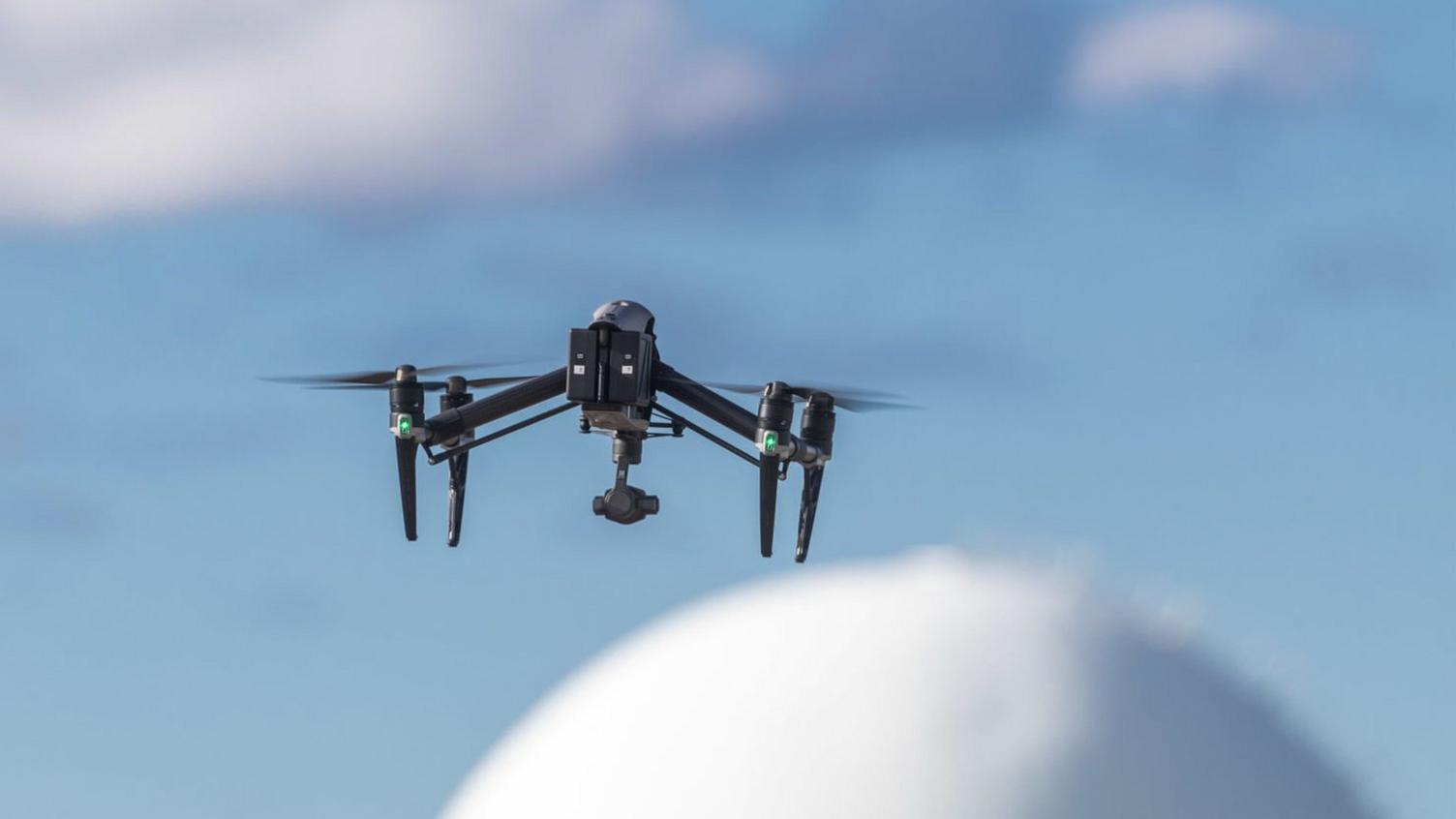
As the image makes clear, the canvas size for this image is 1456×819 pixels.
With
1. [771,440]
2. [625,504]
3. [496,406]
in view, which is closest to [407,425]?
[496,406]

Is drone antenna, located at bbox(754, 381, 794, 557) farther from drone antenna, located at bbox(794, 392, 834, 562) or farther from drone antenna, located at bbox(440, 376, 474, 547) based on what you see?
drone antenna, located at bbox(440, 376, 474, 547)

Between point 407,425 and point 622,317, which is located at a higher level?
point 622,317

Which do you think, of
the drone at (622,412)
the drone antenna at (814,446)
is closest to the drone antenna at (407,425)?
the drone at (622,412)

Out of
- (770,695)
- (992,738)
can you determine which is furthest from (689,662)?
(992,738)

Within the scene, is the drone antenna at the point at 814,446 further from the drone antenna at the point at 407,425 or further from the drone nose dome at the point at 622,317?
the drone antenna at the point at 407,425

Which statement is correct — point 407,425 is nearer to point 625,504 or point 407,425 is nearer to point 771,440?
point 625,504

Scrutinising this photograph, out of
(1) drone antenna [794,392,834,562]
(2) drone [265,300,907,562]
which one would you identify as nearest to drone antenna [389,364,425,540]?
(2) drone [265,300,907,562]

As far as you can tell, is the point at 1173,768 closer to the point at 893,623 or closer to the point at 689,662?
the point at 893,623
